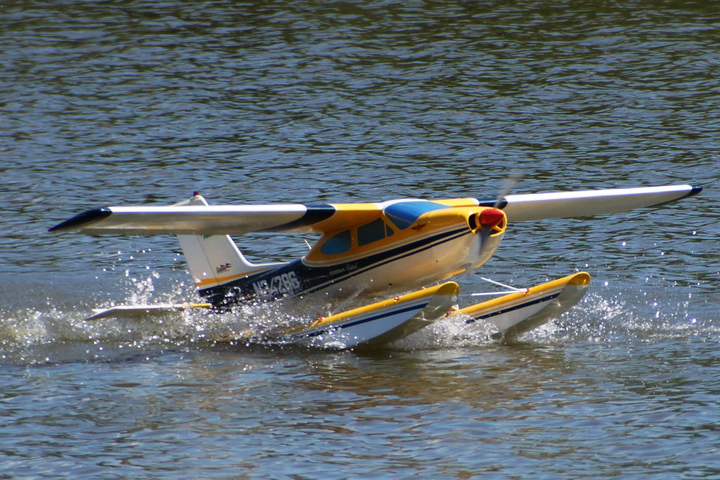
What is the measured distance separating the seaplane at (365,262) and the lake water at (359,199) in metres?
0.39

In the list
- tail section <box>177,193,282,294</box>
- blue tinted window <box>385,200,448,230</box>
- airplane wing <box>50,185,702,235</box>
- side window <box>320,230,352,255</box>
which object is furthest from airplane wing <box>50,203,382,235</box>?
tail section <box>177,193,282,294</box>

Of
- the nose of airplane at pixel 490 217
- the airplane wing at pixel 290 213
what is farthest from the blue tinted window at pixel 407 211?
the nose of airplane at pixel 490 217

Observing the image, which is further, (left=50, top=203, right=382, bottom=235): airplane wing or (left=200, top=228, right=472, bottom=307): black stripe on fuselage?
(left=200, top=228, right=472, bottom=307): black stripe on fuselage

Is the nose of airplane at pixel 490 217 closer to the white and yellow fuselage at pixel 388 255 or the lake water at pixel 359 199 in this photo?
the white and yellow fuselage at pixel 388 255

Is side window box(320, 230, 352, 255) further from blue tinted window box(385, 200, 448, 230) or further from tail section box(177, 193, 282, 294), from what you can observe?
tail section box(177, 193, 282, 294)

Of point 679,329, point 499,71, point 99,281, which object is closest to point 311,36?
point 499,71

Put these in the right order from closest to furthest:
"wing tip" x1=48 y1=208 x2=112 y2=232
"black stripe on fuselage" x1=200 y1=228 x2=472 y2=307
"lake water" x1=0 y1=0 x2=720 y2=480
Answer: "lake water" x1=0 y1=0 x2=720 y2=480
"wing tip" x1=48 y1=208 x2=112 y2=232
"black stripe on fuselage" x1=200 y1=228 x2=472 y2=307

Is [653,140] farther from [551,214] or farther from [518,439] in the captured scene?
[518,439]

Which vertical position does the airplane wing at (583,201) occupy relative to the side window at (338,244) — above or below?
above

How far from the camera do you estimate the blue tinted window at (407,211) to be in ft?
39.6

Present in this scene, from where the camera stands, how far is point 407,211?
12172 mm

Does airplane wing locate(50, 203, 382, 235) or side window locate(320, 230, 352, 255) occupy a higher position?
airplane wing locate(50, 203, 382, 235)

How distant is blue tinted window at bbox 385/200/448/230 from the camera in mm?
12070

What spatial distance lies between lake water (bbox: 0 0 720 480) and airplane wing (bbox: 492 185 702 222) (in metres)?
1.20
